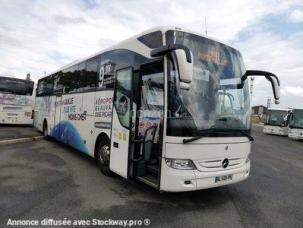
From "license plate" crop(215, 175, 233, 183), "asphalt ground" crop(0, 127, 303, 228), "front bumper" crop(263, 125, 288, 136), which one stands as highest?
"front bumper" crop(263, 125, 288, 136)

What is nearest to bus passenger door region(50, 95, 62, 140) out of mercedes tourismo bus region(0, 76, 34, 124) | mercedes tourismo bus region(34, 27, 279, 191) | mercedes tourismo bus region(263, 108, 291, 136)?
mercedes tourismo bus region(34, 27, 279, 191)

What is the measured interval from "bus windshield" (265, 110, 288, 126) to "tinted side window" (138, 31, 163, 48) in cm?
2467

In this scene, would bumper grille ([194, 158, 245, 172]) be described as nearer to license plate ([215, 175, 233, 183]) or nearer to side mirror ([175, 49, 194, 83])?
license plate ([215, 175, 233, 183])

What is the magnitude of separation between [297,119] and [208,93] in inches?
850

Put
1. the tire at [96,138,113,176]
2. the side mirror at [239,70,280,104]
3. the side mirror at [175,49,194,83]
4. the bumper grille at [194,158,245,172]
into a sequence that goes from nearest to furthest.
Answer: the side mirror at [175,49,194,83]
the bumper grille at [194,158,245,172]
the side mirror at [239,70,280,104]
the tire at [96,138,113,176]

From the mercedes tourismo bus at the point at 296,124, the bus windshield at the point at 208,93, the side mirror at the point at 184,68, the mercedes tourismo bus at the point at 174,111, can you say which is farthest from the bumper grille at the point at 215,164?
the mercedes tourismo bus at the point at 296,124

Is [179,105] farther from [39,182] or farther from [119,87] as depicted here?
[39,182]

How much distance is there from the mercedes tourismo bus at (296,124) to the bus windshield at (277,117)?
2939 millimetres

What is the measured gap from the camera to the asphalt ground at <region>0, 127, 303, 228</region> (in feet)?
16.4

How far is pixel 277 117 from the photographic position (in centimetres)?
2831

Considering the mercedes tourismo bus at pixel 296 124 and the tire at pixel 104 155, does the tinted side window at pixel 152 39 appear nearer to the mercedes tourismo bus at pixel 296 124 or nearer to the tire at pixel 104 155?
the tire at pixel 104 155

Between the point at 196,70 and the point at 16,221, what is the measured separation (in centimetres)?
379

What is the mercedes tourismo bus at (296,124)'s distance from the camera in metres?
23.8

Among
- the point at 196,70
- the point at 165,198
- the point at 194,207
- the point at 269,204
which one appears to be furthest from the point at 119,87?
the point at 269,204
